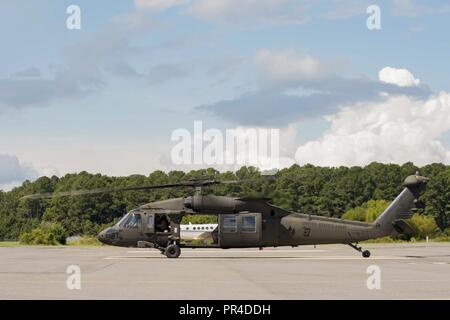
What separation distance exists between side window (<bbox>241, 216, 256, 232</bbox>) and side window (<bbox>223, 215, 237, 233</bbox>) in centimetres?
41

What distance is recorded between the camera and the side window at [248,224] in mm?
36906

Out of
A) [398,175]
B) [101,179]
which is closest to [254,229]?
[398,175]

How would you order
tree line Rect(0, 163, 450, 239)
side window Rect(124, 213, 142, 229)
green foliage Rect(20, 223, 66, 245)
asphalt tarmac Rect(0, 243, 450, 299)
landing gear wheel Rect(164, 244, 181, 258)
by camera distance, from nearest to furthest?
asphalt tarmac Rect(0, 243, 450, 299) → landing gear wheel Rect(164, 244, 181, 258) → side window Rect(124, 213, 142, 229) → green foliage Rect(20, 223, 66, 245) → tree line Rect(0, 163, 450, 239)

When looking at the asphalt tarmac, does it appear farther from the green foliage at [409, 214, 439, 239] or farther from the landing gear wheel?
the green foliage at [409, 214, 439, 239]

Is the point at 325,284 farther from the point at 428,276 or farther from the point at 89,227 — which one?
the point at 89,227

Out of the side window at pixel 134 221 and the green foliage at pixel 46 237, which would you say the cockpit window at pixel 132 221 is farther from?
the green foliage at pixel 46 237

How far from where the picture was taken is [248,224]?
121 ft

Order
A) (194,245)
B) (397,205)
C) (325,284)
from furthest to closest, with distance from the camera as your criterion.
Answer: (397,205) → (194,245) → (325,284)

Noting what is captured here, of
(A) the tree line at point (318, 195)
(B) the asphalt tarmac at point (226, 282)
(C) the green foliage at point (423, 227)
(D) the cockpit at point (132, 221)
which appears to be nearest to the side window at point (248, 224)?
(D) the cockpit at point (132, 221)

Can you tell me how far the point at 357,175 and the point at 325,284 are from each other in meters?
162

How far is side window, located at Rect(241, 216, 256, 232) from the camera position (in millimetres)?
36906

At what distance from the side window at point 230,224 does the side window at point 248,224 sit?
41 centimetres

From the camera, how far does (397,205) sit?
39719mm

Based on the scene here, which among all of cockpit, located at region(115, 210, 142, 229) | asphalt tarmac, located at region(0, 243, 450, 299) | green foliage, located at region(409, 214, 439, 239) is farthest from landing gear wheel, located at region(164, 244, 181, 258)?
green foliage, located at region(409, 214, 439, 239)
